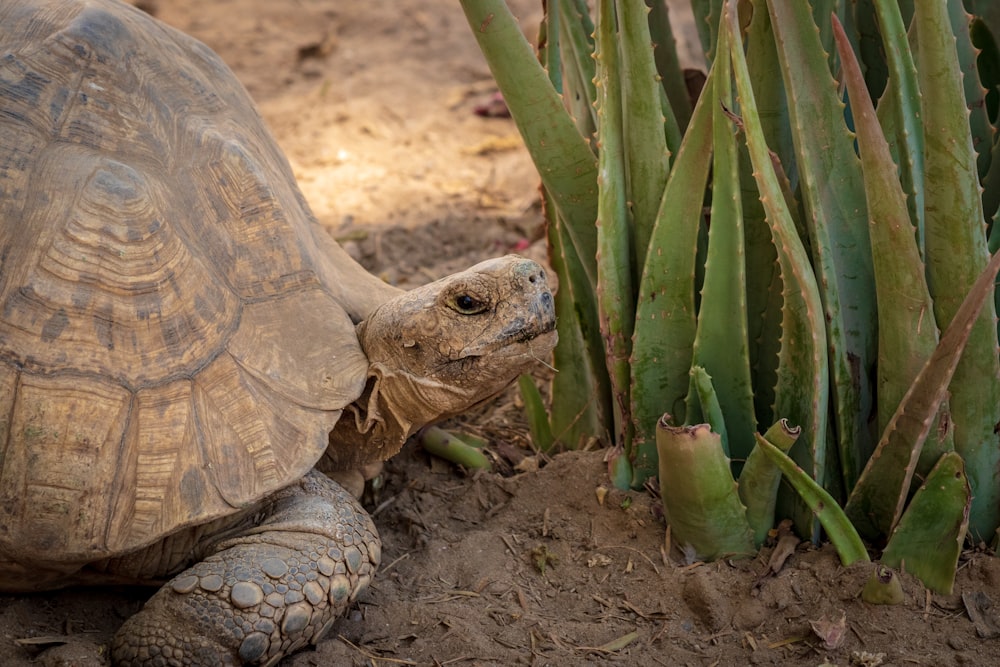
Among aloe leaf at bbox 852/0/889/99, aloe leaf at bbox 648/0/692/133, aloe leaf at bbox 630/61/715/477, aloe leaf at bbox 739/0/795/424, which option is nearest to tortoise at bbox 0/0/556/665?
aloe leaf at bbox 630/61/715/477

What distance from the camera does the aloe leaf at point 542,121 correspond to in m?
2.08

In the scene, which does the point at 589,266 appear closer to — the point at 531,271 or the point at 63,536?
the point at 531,271

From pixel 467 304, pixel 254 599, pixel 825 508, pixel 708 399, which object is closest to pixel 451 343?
pixel 467 304

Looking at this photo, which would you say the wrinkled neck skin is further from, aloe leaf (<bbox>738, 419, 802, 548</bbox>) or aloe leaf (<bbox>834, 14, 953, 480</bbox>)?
aloe leaf (<bbox>834, 14, 953, 480</bbox>)

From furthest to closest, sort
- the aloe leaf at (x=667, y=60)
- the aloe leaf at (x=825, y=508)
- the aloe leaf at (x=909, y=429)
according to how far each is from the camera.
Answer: the aloe leaf at (x=667, y=60) → the aloe leaf at (x=825, y=508) → the aloe leaf at (x=909, y=429)

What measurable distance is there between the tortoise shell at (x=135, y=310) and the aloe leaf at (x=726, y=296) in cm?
75

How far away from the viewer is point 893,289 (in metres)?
1.97

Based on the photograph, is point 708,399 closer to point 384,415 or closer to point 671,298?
point 671,298

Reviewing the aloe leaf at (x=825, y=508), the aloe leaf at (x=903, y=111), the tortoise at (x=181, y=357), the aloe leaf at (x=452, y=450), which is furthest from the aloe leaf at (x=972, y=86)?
the aloe leaf at (x=452, y=450)

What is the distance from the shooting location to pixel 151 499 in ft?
6.31

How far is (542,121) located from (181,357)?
90cm

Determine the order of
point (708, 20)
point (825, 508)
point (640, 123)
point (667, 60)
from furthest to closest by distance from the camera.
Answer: point (667, 60) < point (708, 20) < point (640, 123) < point (825, 508)

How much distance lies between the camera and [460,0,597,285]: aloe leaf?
6.82 ft

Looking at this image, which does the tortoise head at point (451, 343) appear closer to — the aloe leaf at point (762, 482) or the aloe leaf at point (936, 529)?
the aloe leaf at point (762, 482)
